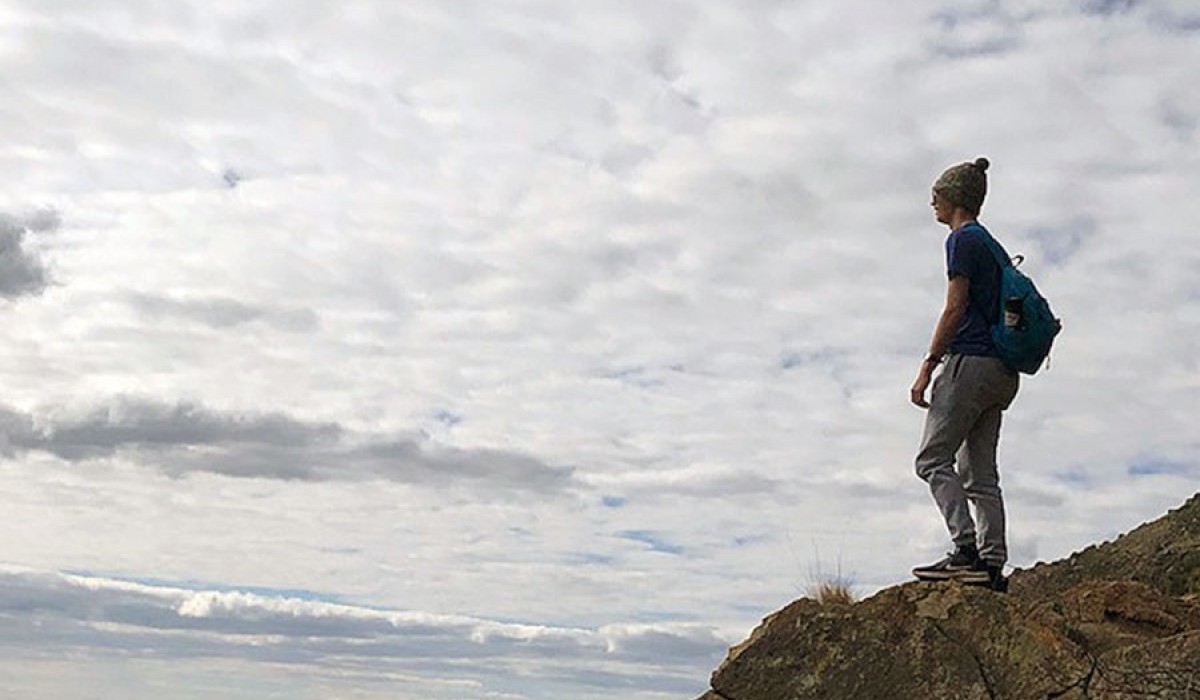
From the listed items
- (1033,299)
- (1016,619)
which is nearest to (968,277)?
(1033,299)

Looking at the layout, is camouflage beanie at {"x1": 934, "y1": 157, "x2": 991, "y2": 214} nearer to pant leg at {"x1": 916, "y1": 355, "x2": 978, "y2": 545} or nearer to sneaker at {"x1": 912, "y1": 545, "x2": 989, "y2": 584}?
pant leg at {"x1": 916, "y1": 355, "x2": 978, "y2": 545}

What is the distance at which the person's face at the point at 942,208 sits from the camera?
1102 centimetres

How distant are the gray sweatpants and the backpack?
147 millimetres

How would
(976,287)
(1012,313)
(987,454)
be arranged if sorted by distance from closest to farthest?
(1012,313) < (976,287) < (987,454)

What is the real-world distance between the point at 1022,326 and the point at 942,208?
1.20m

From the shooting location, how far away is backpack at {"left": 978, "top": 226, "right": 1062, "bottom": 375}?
10453 millimetres

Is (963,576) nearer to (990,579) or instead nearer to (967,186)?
(990,579)

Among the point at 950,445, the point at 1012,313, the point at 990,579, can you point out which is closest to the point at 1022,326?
the point at 1012,313

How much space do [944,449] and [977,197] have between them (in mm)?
1986

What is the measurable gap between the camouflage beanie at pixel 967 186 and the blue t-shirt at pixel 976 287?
12.3 inches

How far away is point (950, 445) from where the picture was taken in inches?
420

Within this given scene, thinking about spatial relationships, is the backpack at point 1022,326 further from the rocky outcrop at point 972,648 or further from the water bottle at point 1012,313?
the rocky outcrop at point 972,648

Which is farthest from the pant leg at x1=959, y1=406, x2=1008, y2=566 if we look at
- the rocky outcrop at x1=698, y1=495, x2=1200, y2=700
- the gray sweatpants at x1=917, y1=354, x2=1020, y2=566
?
the rocky outcrop at x1=698, y1=495, x2=1200, y2=700

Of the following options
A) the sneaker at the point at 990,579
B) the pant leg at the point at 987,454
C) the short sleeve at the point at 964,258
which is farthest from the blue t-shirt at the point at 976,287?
the sneaker at the point at 990,579
